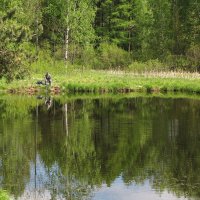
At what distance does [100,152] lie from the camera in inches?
1048

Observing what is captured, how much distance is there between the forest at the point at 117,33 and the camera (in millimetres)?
69875

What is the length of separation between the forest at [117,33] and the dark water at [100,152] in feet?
93.2

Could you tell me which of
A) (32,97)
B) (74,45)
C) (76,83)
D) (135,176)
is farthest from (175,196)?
(74,45)

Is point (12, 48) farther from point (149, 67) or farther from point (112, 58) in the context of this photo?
point (112, 58)

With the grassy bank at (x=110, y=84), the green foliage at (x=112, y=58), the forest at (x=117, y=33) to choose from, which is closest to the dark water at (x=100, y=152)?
the grassy bank at (x=110, y=84)

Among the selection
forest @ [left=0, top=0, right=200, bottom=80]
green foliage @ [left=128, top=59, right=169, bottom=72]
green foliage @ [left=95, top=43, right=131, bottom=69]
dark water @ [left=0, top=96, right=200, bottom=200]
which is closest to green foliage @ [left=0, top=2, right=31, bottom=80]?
dark water @ [left=0, top=96, right=200, bottom=200]

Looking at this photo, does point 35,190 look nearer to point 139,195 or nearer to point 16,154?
point 139,195

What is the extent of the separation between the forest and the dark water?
28416 mm

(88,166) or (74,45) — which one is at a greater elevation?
(74,45)

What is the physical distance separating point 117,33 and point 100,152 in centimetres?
6108

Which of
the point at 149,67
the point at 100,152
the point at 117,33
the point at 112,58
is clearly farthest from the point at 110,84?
the point at 117,33

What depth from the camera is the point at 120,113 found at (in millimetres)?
40469

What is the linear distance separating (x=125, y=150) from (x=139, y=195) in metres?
7.20

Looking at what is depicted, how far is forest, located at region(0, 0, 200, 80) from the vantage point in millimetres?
69875
